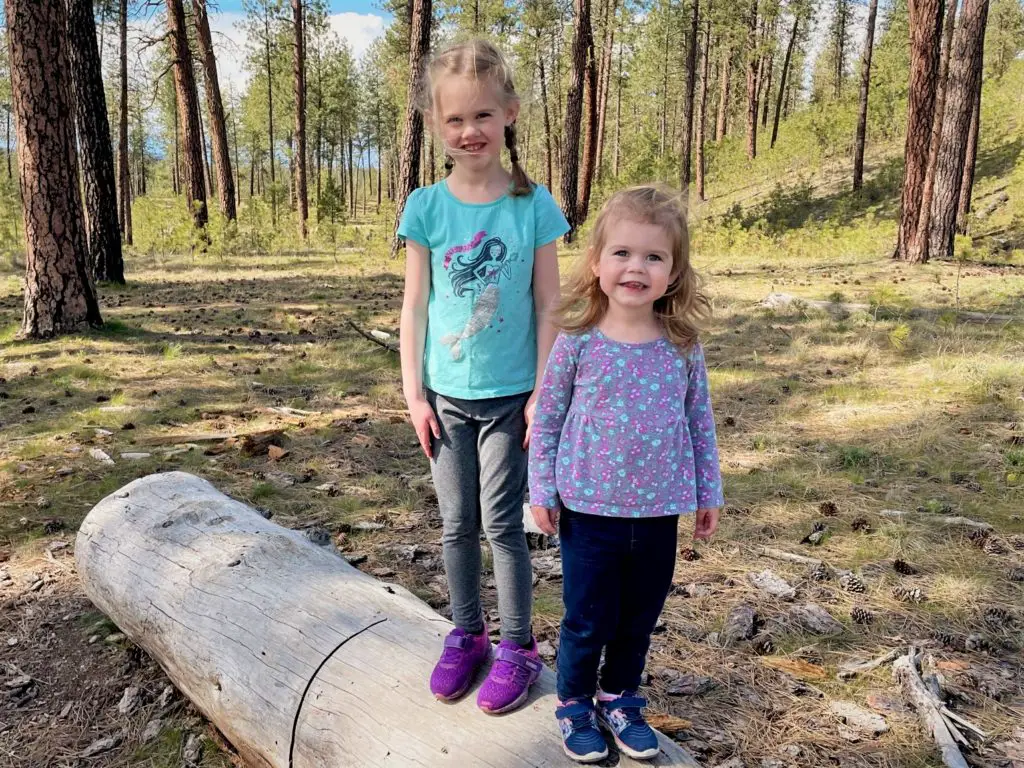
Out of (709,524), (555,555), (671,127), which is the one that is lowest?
(555,555)

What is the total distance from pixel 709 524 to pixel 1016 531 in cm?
293

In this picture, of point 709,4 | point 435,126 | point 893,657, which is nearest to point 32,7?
point 435,126

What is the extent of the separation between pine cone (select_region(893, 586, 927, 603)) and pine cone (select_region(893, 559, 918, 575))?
0.17 m

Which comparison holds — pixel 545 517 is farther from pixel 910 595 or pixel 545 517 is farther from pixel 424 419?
pixel 910 595

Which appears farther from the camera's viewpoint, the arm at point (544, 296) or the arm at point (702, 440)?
the arm at point (544, 296)

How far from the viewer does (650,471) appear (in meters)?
1.93

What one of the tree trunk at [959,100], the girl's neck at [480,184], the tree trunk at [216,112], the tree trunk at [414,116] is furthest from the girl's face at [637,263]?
the tree trunk at [216,112]

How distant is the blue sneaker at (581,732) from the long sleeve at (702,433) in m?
0.68

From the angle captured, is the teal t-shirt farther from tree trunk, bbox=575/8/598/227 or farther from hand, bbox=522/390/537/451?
tree trunk, bbox=575/8/598/227

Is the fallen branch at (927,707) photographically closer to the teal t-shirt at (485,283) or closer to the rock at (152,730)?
the teal t-shirt at (485,283)

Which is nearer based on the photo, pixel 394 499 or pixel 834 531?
pixel 834 531

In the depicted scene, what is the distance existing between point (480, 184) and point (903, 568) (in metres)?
2.95

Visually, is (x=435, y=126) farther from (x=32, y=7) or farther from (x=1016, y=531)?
(x=32, y=7)

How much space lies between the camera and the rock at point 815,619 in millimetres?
3168
